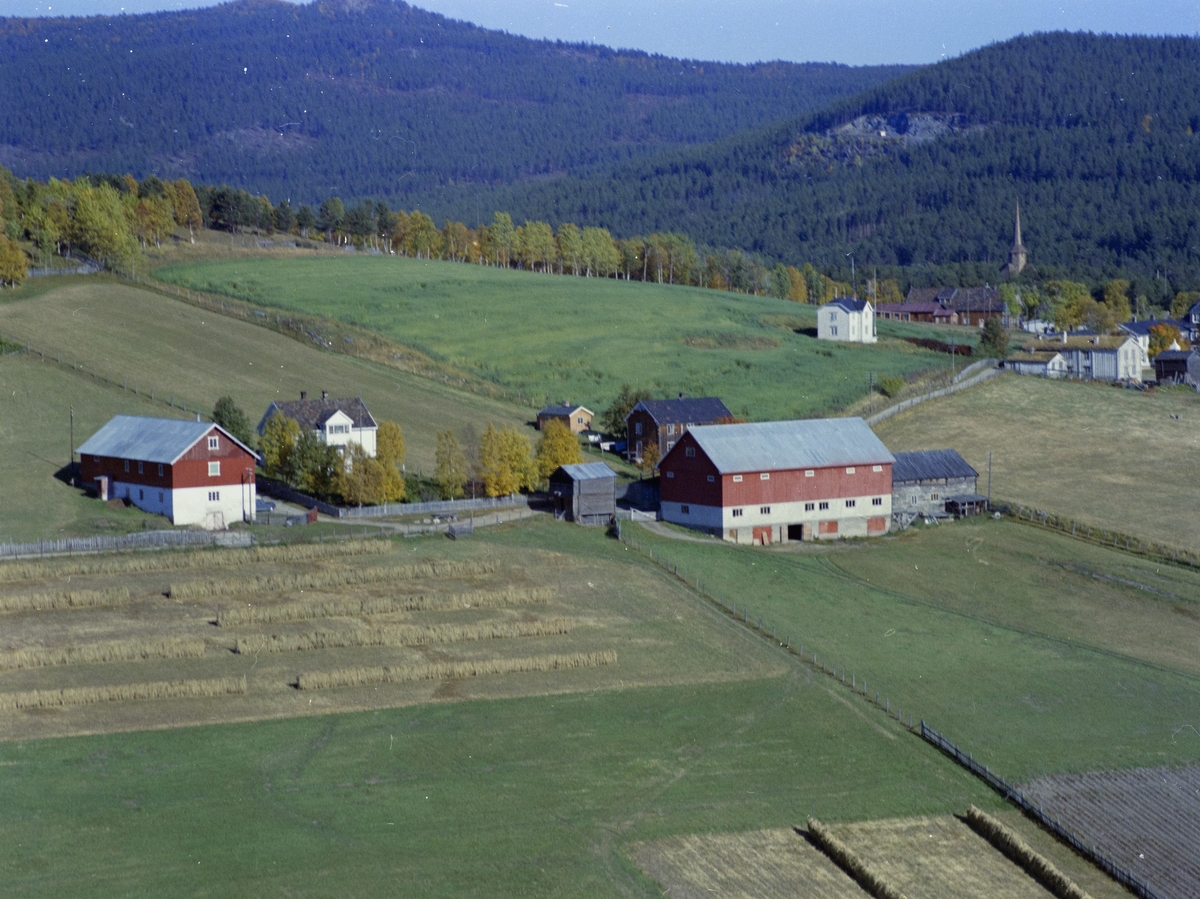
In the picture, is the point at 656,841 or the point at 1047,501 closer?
the point at 656,841

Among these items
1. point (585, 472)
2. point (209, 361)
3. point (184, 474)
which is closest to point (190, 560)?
point (184, 474)

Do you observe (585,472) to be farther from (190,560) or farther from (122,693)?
(122,693)

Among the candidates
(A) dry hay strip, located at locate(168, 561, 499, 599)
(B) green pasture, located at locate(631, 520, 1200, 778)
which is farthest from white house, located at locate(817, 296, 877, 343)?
(A) dry hay strip, located at locate(168, 561, 499, 599)

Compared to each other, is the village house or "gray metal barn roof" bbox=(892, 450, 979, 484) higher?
the village house

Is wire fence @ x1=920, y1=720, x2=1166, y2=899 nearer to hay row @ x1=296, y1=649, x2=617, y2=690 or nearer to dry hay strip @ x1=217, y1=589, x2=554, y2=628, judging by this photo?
hay row @ x1=296, y1=649, x2=617, y2=690

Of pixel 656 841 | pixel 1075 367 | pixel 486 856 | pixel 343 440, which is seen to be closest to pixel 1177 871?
pixel 656 841

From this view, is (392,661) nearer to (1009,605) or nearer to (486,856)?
(486,856)

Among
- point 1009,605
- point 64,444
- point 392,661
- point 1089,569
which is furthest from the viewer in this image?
point 64,444
